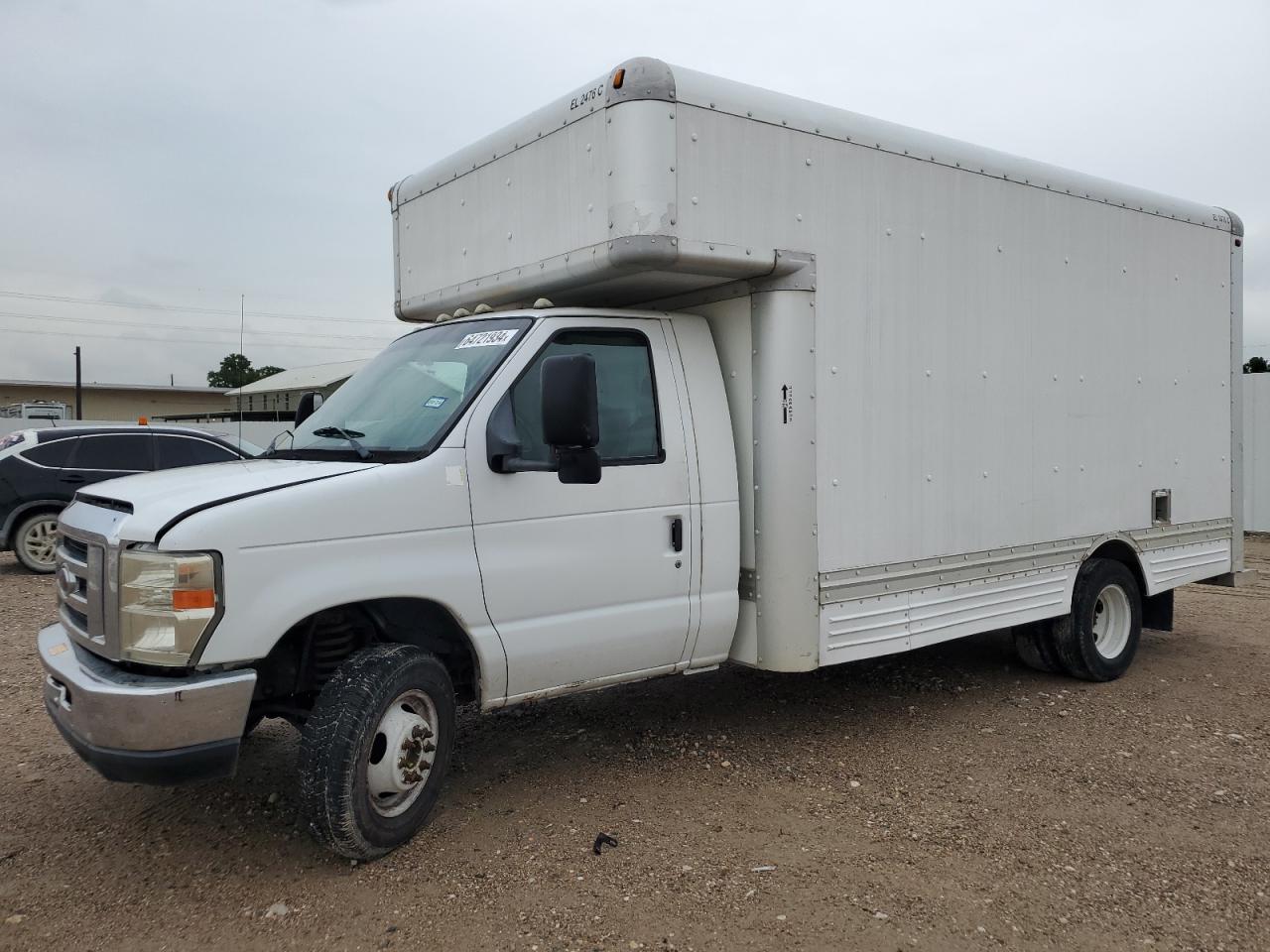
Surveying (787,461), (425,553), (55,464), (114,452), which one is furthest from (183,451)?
(787,461)

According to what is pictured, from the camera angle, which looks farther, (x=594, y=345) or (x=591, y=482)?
(x=594, y=345)

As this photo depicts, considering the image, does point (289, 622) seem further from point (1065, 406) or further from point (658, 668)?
point (1065, 406)

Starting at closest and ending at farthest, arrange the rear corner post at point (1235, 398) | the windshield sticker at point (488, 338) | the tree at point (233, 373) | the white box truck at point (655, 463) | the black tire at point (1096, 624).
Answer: the white box truck at point (655, 463) → the windshield sticker at point (488, 338) → the black tire at point (1096, 624) → the rear corner post at point (1235, 398) → the tree at point (233, 373)

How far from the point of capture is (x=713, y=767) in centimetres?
520

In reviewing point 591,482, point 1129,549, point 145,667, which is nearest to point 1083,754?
point 1129,549

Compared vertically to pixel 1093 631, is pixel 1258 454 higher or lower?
higher

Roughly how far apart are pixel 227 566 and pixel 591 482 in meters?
1.48

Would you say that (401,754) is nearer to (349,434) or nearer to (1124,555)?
(349,434)

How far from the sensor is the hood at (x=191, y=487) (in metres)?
3.58

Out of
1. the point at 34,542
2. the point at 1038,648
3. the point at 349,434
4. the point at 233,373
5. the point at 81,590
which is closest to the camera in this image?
the point at 81,590

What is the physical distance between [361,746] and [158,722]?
722 mm

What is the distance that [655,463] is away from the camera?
15.8ft

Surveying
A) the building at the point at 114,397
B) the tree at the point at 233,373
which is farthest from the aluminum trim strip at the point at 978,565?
the tree at the point at 233,373

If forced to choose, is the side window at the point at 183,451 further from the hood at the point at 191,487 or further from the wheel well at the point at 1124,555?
the wheel well at the point at 1124,555
